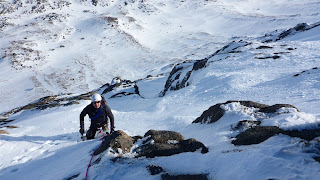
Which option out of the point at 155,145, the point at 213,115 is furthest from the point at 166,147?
the point at 213,115

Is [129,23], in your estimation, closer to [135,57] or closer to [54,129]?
[135,57]

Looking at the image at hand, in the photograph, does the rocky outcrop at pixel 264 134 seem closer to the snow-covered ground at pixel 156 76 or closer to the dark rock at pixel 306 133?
the dark rock at pixel 306 133

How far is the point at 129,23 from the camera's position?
63.1 metres

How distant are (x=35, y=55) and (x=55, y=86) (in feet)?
52.1

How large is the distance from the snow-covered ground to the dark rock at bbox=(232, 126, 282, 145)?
30 cm

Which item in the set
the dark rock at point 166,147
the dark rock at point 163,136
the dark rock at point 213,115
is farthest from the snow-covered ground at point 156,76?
the dark rock at point 163,136

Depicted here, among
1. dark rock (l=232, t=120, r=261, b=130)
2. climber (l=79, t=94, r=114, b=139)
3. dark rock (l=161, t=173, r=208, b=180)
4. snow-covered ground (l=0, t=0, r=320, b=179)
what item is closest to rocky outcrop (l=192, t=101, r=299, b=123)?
snow-covered ground (l=0, t=0, r=320, b=179)

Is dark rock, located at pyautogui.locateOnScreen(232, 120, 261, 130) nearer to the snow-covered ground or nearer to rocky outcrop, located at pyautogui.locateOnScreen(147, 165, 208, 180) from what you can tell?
the snow-covered ground

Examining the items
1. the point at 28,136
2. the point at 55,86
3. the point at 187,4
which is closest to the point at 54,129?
the point at 28,136

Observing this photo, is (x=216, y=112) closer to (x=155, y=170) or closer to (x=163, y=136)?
(x=163, y=136)

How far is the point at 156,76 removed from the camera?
2822cm

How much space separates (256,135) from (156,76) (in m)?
24.1

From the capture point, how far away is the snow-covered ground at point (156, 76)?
415 centimetres

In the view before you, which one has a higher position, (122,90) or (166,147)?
(166,147)
